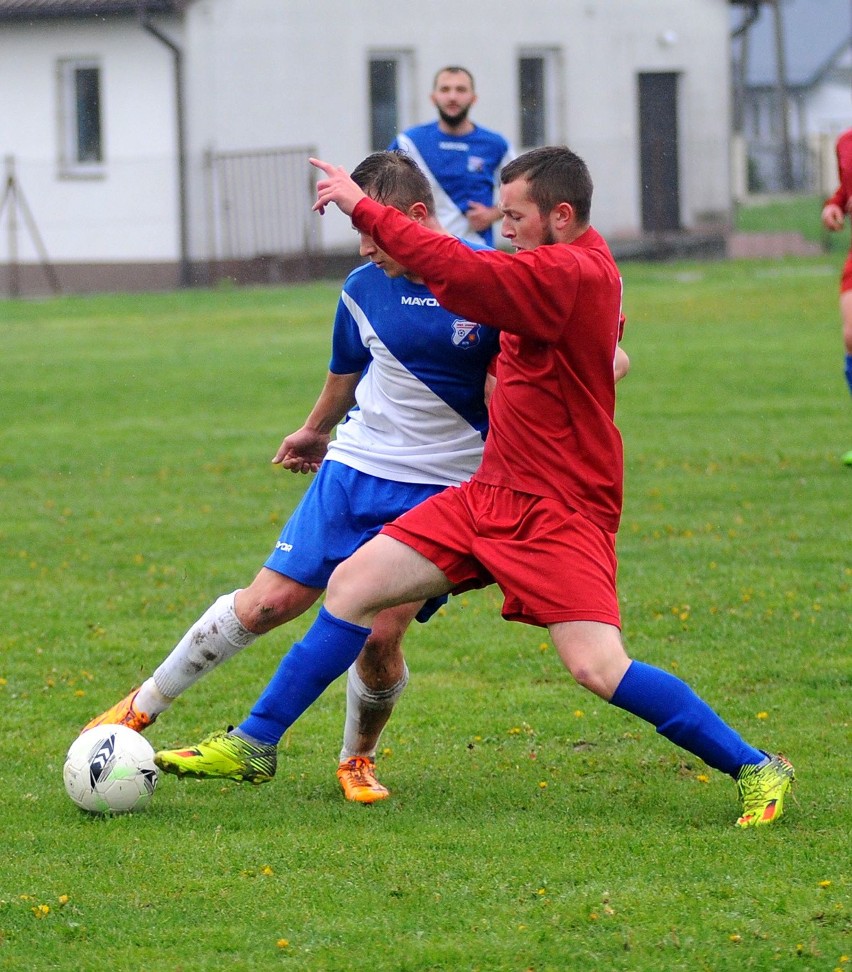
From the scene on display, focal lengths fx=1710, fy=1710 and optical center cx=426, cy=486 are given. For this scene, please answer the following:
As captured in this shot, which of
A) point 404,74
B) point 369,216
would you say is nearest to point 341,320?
point 369,216

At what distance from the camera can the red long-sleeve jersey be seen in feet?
14.3

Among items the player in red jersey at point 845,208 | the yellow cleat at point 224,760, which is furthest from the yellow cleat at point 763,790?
the player in red jersey at point 845,208

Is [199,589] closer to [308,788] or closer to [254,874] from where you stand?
[308,788]

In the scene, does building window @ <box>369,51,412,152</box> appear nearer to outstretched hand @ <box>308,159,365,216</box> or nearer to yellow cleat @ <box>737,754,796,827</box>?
outstretched hand @ <box>308,159,365,216</box>

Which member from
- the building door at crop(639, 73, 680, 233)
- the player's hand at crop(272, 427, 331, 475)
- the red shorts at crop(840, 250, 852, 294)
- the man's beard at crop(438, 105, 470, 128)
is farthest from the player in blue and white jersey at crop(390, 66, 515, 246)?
the building door at crop(639, 73, 680, 233)

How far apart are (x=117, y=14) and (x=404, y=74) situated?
5415 mm

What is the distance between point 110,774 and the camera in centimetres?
485

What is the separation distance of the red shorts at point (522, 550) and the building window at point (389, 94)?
2703 centimetres

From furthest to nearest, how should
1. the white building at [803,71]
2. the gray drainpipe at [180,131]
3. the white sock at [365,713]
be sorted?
the white building at [803,71], the gray drainpipe at [180,131], the white sock at [365,713]

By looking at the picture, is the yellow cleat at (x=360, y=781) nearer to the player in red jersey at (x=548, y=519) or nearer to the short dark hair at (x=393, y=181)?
the player in red jersey at (x=548, y=519)

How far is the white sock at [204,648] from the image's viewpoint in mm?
5086

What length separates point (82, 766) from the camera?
16.0 ft

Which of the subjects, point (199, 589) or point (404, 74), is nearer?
point (199, 589)

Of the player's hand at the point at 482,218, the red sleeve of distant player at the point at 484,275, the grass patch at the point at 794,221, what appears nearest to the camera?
the red sleeve of distant player at the point at 484,275
